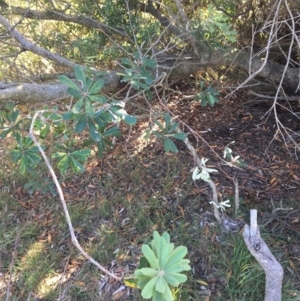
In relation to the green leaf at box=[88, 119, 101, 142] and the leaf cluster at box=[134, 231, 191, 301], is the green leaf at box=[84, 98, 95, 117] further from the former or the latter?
the leaf cluster at box=[134, 231, 191, 301]

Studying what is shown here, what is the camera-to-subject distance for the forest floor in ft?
7.39

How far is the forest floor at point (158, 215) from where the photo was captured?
88.7 inches

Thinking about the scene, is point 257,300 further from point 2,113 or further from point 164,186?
point 2,113

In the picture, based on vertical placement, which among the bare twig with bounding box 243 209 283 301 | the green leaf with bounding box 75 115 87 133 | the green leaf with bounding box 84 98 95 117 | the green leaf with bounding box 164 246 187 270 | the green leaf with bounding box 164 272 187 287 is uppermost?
the green leaf with bounding box 84 98 95 117

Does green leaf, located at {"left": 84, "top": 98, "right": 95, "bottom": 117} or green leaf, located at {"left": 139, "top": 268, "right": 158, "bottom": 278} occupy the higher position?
green leaf, located at {"left": 84, "top": 98, "right": 95, "bottom": 117}

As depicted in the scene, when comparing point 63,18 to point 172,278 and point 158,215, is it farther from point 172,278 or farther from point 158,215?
point 172,278

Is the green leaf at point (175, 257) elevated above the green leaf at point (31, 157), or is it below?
above

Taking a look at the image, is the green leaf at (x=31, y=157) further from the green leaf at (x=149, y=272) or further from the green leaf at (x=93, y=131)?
the green leaf at (x=149, y=272)

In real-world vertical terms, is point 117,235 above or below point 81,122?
below

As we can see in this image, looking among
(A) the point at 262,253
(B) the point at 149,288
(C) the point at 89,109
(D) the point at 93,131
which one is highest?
(C) the point at 89,109

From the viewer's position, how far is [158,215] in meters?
2.61

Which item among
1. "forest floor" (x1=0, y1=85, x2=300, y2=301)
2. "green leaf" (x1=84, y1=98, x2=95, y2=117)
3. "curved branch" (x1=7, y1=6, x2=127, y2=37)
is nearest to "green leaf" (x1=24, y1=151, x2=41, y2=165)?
"green leaf" (x1=84, y1=98, x2=95, y2=117)

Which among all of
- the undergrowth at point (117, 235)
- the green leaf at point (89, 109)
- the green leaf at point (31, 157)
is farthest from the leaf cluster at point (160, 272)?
the undergrowth at point (117, 235)

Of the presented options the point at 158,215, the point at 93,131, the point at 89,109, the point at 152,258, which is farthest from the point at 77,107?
the point at 158,215
